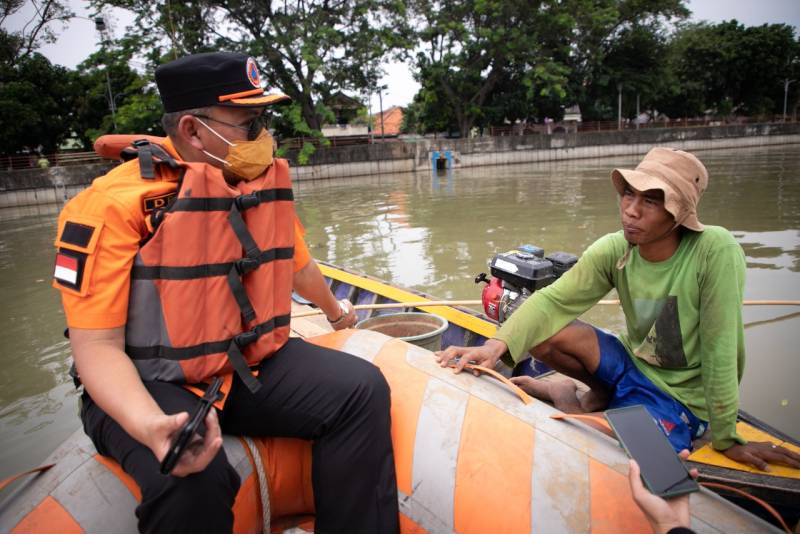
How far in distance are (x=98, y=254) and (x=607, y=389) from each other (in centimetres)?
209

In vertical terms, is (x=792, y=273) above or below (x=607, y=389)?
below

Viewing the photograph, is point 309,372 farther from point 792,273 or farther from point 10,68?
point 10,68

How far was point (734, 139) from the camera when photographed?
105 ft

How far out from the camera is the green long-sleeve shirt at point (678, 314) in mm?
1902

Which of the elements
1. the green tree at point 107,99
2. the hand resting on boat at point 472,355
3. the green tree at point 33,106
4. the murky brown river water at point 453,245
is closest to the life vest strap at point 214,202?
the hand resting on boat at point 472,355

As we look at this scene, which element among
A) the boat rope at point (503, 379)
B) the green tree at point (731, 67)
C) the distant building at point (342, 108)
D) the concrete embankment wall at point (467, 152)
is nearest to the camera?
the boat rope at point (503, 379)

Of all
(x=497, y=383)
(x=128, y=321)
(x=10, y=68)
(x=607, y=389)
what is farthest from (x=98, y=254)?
(x=10, y=68)

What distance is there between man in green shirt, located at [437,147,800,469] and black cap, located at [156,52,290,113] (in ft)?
3.98

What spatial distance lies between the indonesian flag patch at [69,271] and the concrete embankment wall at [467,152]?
2229 centimetres

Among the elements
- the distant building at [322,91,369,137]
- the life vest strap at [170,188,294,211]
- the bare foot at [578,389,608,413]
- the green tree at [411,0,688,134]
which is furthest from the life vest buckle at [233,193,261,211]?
the green tree at [411,0,688,134]

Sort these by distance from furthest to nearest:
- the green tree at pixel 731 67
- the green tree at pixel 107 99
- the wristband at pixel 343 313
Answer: the green tree at pixel 731 67, the green tree at pixel 107 99, the wristband at pixel 343 313

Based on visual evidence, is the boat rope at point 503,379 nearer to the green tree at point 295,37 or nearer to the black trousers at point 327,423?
the black trousers at point 327,423

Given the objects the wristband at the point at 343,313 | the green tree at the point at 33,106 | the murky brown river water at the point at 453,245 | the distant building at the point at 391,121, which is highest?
the distant building at the point at 391,121

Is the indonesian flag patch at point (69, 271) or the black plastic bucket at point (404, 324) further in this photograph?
the black plastic bucket at point (404, 324)
